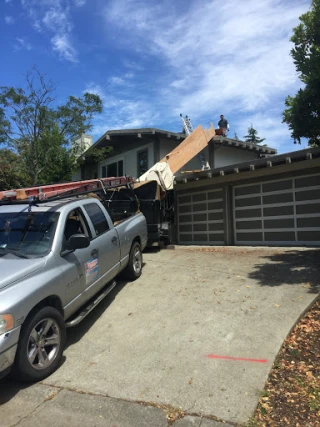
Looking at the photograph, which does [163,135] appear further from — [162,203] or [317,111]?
[317,111]

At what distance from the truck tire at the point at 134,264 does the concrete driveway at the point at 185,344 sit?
0.18 meters

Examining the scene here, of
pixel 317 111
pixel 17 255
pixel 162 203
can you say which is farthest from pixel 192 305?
pixel 162 203

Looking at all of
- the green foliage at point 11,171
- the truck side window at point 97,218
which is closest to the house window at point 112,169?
the green foliage at point 11,171

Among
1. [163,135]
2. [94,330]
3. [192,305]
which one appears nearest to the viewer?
[94,330]

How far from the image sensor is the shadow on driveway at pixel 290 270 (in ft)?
22.1

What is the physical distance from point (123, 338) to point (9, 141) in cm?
1580

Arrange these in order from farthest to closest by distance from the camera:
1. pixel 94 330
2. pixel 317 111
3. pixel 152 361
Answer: pixel 317 111
pixel 94 330
pixel 152 361

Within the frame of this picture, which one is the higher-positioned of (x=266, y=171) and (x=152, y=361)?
(x=266, y=171)

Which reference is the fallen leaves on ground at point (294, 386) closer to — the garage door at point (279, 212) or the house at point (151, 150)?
the garage door at point (279, 212)

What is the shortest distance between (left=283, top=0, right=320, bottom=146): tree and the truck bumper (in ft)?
20.5

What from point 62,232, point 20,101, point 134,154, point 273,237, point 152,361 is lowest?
point 152,361

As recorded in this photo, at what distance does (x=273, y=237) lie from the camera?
12.0 m

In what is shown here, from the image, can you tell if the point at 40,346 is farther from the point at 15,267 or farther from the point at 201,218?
the point at 201,218

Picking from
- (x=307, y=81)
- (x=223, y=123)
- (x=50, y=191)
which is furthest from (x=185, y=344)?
(x=223, y=123)
